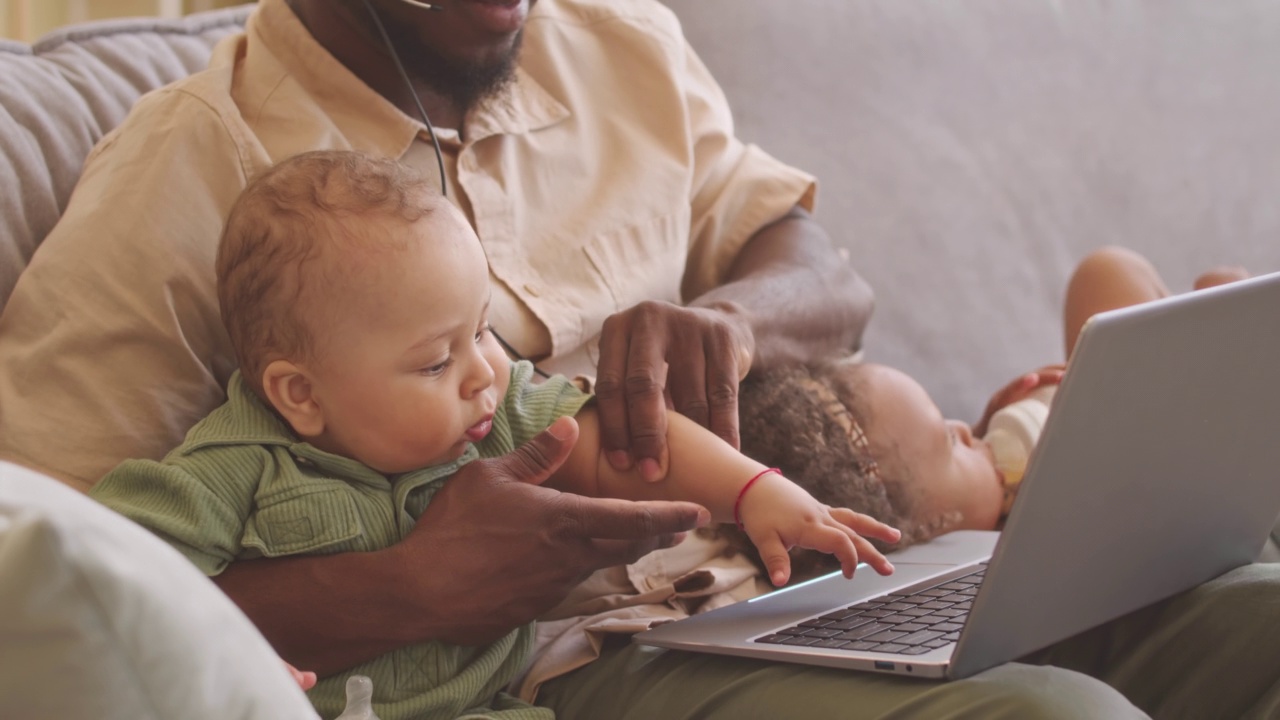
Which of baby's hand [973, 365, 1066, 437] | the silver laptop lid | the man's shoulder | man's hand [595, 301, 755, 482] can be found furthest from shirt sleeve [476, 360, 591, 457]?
baby's hand [973, 365, 1066, 437]

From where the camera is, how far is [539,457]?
99 centimetres

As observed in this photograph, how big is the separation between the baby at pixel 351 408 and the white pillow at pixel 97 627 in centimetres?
34

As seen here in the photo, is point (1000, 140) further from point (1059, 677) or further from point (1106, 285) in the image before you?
point (1059, 677)

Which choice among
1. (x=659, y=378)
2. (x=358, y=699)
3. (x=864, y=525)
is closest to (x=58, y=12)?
(x=659, y=378)

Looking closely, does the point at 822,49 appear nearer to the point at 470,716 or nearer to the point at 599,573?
the point at 599,573

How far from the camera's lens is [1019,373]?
1.92 m

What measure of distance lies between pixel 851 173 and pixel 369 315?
1067mm

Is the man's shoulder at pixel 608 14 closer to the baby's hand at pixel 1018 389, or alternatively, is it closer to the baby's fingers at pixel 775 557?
the baby's hand at pixel 1018 389

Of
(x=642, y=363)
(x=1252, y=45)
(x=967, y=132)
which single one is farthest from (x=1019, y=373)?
(x=642, y=363)

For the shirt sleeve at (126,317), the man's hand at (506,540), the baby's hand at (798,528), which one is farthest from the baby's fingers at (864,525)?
the shirt sleeve at (126,317)

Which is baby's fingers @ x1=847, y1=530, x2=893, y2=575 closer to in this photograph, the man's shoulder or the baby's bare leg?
the man's shoulder

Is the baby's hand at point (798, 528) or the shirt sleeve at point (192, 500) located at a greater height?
the baby's hand at point (798, 528)

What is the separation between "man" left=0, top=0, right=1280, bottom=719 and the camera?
943 mm

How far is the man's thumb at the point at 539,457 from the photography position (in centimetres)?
98
